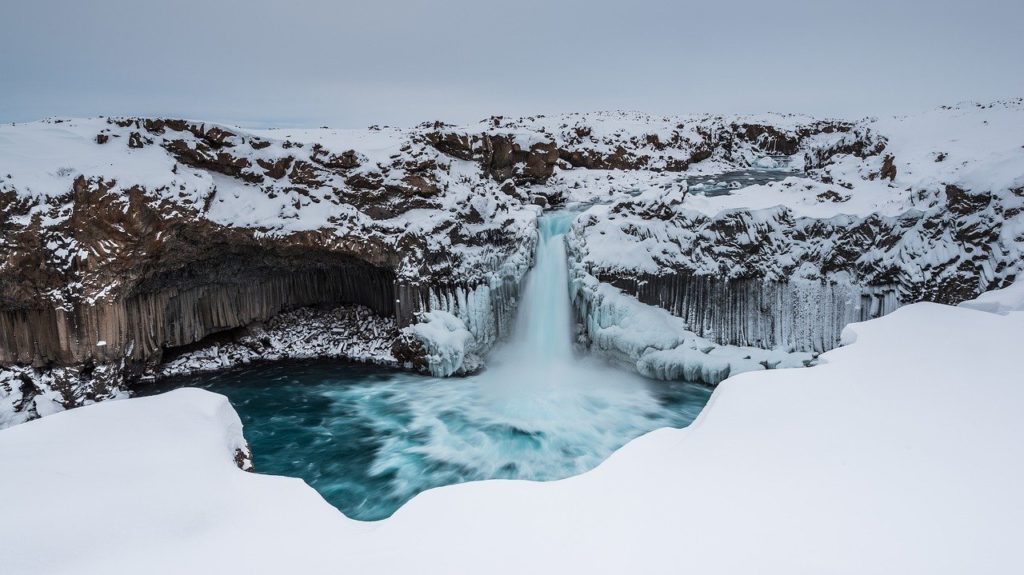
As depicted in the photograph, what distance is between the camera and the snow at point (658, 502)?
6.77ft

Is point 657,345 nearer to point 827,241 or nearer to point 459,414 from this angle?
point 827,241

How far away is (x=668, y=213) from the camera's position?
37.2 ft

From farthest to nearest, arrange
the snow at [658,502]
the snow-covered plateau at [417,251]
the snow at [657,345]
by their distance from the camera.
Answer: the snow at [657,345] < the snow-covered plateau at [417,251] < the snow at [658,502]

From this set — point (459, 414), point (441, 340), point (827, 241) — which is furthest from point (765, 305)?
point (441, 340)

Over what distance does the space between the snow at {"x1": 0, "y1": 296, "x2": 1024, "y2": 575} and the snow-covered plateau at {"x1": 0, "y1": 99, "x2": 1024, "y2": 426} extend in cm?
726

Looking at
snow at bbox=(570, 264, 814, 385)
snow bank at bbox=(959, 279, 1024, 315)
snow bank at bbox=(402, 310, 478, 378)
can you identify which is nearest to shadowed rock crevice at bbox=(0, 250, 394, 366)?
snow bank at bbox=(402, 310, 478, 378)

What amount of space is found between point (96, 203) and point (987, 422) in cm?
1303

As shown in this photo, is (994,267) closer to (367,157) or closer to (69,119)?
(367,157)

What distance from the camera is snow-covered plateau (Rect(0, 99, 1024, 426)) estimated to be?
30.2 ft

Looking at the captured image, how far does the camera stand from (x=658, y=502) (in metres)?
2.42

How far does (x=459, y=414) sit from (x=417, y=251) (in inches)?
158

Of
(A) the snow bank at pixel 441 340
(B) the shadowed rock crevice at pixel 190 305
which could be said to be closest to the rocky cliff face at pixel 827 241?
(A) the snow bank at pixel 441 340

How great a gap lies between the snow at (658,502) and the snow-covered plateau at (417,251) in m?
7.26

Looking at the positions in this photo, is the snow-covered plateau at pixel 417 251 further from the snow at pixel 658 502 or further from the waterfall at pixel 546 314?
the snow at pixel 658 502
